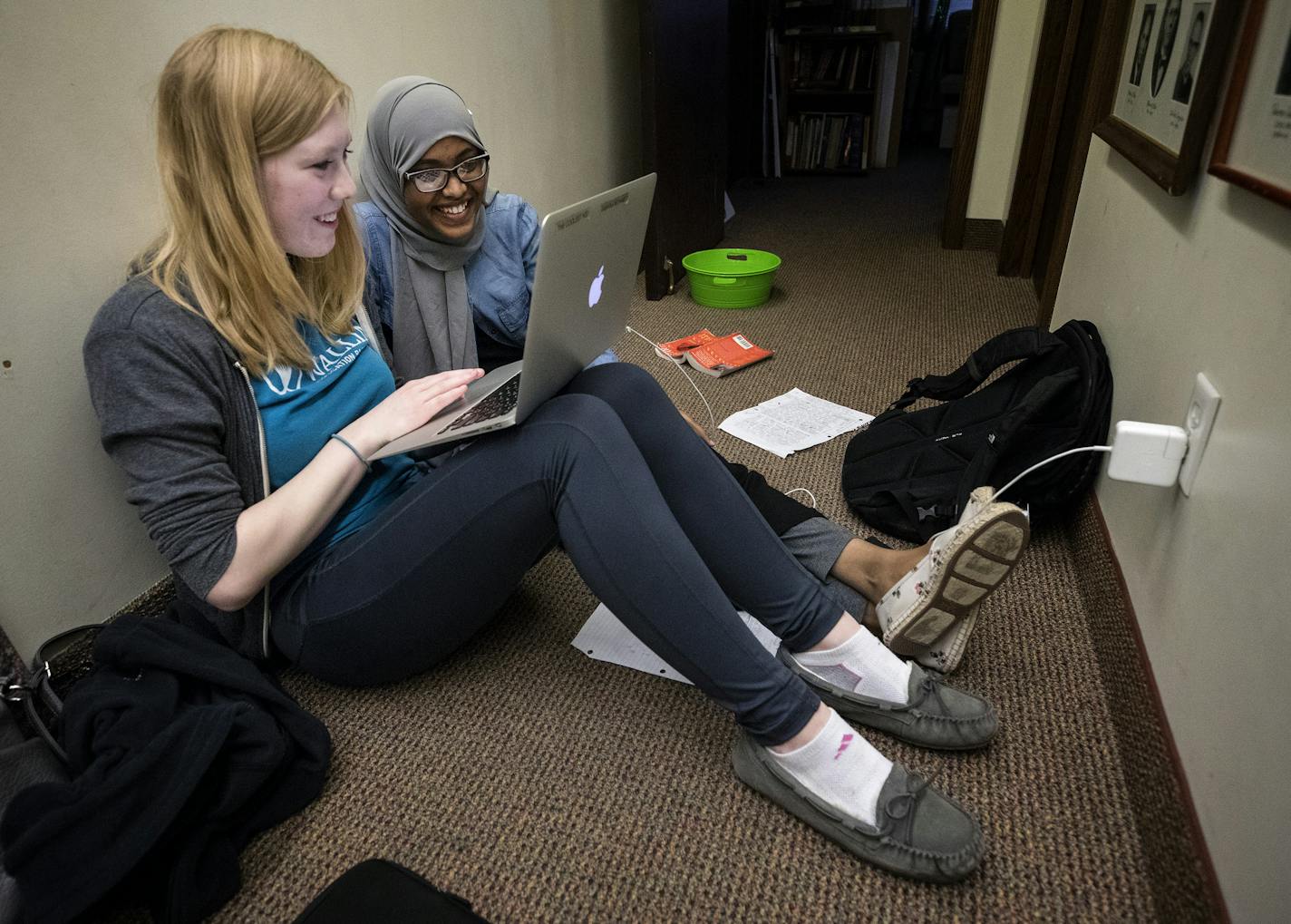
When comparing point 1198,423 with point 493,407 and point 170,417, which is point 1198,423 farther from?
point 170,417

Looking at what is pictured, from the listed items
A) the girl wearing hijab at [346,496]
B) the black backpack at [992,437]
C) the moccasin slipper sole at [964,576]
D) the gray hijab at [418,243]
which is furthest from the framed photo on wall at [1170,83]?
the gray hijab at [418,243]

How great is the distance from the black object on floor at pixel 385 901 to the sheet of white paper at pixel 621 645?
0.40 metres

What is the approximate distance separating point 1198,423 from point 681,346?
4.63ft

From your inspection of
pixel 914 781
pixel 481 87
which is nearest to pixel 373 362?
pixel 914 781

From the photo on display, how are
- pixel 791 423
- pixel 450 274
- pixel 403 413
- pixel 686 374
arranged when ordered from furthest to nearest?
pixel 686 374, pixel 791 423, pixel 450 274, pixel 403 413

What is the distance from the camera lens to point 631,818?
90 centimetres

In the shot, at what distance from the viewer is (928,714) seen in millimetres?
945

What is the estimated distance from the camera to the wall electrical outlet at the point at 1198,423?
2.73 feet

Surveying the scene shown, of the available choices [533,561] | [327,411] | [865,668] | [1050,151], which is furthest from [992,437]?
[1050,151]

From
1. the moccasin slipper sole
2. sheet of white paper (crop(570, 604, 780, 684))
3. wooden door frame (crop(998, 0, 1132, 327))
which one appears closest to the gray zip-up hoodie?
sheet of white paper (crop(570, 604, 780, 684))

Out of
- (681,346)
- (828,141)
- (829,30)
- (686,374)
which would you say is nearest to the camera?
(686,374)

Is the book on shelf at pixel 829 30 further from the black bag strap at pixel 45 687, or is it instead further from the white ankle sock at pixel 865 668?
the black bag strap at pixel 45 687

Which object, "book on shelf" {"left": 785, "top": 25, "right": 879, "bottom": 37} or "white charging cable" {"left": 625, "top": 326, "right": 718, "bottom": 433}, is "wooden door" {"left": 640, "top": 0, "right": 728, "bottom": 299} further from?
"book on shelf" {"left": 785, "top": 25, "right": 879, "bottom": 37}

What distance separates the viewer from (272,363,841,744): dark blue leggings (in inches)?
32.6
